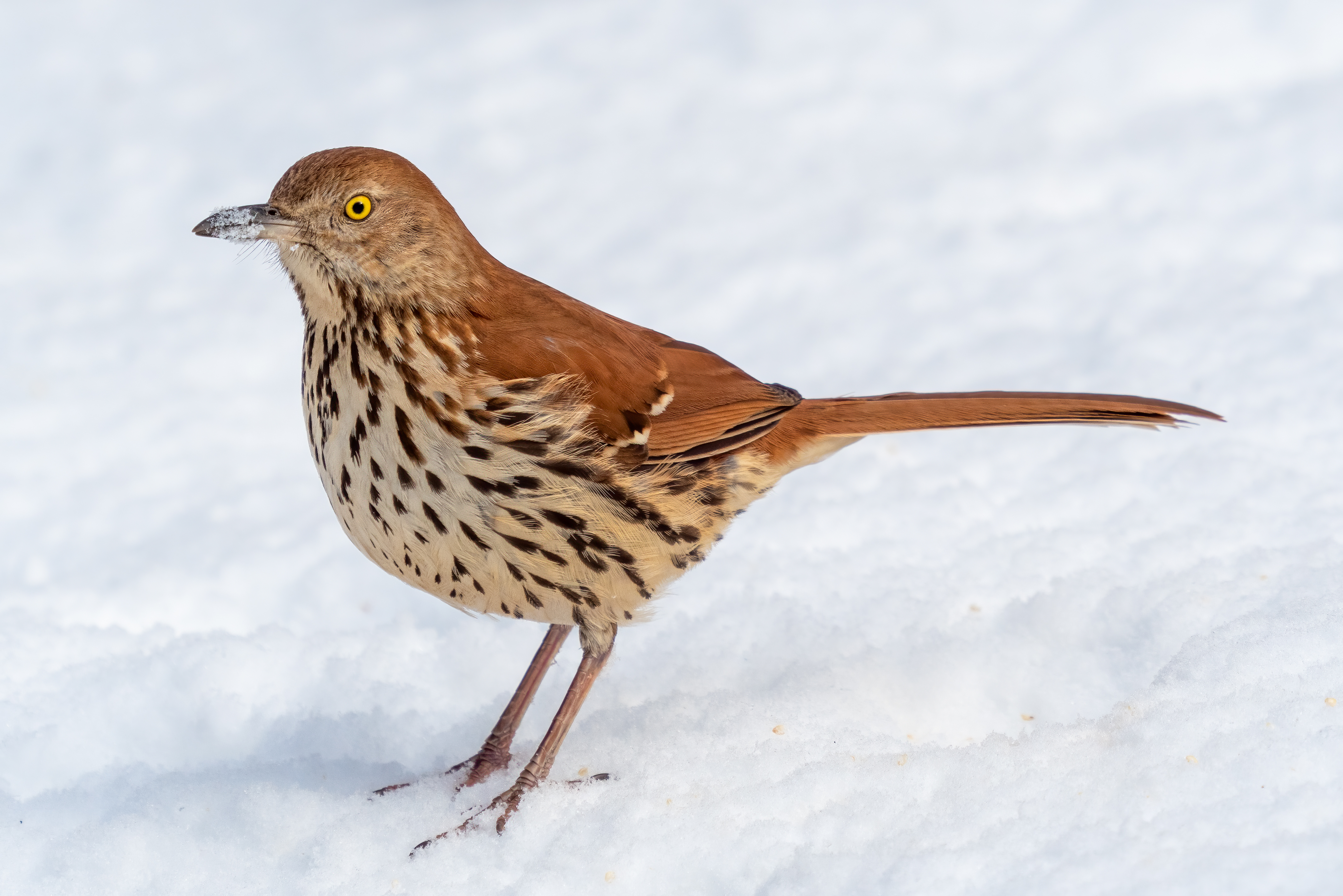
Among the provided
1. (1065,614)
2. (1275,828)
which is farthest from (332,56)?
(1275,828)

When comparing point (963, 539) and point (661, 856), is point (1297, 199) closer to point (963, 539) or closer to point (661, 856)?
point (963, 539)

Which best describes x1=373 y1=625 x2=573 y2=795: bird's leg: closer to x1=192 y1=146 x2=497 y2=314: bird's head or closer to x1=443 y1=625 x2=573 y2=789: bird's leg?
x1=443 y1=625 x2=573 y2=789: bird's leg

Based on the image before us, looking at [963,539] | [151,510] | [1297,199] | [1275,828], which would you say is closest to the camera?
[1275,828]

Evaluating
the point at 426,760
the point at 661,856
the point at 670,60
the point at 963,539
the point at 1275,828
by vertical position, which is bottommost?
the point at 1275,828

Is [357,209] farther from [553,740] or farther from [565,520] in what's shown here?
[553,740]

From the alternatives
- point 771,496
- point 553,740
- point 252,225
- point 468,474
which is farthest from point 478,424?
point 771,496

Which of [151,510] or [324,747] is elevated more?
[151,510]

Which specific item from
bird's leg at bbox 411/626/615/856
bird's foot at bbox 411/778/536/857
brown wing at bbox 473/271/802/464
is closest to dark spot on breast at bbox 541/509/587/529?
brown wing at bbox 473/271/802/464
